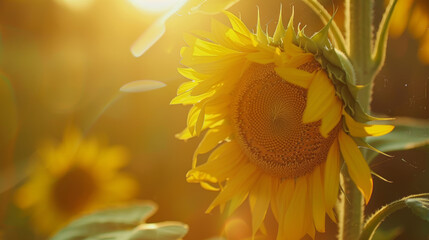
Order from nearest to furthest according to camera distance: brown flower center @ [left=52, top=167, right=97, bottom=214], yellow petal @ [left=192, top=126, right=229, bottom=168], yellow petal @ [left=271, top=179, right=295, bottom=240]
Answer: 1. yellow petal @ [left=271, top=179, right=295, bottom=240]
2. yellow petal @ [left=192, top=126, right=229, bottom=168]
3. brown flower center @ [left=52, top=167, right=97, bottom=214]

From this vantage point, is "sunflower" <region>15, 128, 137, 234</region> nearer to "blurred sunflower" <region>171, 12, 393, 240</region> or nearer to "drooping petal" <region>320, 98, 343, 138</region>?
"blurred sunflower" <region>171, 12, 393, 240</region>

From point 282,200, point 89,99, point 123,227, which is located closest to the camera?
point 282,200

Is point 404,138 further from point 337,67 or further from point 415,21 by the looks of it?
point 415,21

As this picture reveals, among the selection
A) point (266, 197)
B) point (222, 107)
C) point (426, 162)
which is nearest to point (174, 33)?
point (222, 107)

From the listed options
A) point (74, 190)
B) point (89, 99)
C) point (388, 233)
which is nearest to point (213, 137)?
point (388, 233)

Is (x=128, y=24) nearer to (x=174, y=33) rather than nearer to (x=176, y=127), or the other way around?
(x=176, y=127)

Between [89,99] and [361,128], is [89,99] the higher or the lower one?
the higher one

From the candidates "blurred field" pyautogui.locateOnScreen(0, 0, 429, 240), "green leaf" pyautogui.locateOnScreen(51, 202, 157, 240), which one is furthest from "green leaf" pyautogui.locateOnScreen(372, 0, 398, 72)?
"blurred field" pyautogui.locateOnScreen(0, 0, 429, 240)
